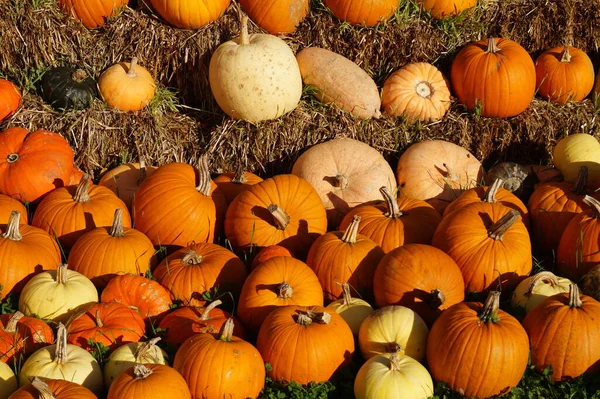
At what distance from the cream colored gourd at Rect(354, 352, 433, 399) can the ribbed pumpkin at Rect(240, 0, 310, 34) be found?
3.56 meters

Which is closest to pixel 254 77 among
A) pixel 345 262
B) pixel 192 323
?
pixel 345 262

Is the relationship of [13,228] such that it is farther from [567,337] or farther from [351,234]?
[567,337]

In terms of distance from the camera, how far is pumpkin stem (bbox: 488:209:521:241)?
5082mm

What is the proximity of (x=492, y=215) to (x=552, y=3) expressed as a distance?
2.86 metres

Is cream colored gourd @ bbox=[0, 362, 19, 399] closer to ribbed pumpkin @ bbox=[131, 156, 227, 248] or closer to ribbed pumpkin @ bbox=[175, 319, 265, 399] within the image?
ribbed pumpkin @ bbox=[175, 319, 265, 399]

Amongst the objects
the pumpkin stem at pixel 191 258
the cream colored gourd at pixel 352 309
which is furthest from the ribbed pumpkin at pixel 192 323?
the cream colored gourd at pixel 352 309

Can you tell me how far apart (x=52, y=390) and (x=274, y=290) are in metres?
1.50

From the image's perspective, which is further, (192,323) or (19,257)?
(19,257)

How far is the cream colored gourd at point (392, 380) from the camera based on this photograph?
4.06 meters

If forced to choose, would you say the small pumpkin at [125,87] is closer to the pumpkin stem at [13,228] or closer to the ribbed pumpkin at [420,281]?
the pumpkin stem at [13,228]

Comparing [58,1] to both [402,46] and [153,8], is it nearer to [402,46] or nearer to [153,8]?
[153,8]

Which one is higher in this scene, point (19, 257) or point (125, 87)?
point (125, 87)

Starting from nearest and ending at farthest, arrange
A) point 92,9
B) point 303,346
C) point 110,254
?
point 303,346, point 110,254, point 92,9

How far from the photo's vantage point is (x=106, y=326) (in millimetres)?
4469
